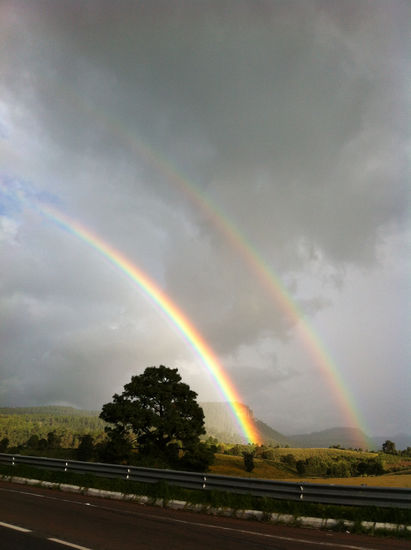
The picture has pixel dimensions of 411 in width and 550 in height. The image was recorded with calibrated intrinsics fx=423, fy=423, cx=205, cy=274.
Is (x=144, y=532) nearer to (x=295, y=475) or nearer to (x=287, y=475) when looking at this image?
(x=287, y=475)

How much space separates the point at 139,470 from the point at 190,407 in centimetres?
2970

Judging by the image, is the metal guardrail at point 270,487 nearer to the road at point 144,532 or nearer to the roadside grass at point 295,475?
the road at point 144,532

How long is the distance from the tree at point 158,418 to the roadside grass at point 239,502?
24322 millimetres

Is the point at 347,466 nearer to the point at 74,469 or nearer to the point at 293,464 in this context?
the point at 293,464

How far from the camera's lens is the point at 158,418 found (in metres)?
45.0

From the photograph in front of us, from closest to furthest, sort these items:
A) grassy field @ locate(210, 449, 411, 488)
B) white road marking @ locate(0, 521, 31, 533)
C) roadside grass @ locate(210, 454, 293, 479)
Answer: white road marking @ locate(0, 521, 31, 533), grassy field @ locate(210, 449, 411, 488), roadside grass @ locate(210, 454, 293, 479)

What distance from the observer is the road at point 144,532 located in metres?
9.10

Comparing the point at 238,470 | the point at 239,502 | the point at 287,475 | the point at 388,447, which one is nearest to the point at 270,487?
the point at 239,502

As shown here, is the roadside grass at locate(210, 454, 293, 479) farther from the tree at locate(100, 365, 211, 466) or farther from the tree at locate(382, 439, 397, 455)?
the tree at locate(382, 439, 397, 455)

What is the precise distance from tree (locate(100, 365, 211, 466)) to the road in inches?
1219

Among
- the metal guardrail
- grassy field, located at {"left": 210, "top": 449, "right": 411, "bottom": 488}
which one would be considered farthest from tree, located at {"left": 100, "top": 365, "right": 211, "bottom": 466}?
the metal guardrail

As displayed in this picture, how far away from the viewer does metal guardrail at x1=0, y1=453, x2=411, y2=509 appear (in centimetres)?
1223

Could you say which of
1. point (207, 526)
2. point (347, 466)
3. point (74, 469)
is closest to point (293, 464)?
point (347, 466)

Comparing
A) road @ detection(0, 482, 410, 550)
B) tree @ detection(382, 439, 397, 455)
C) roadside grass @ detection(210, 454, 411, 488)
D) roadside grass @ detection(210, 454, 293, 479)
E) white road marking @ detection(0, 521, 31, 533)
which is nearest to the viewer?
road @ detection(0, 482, 410, 550)
